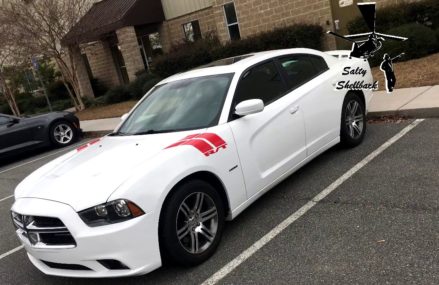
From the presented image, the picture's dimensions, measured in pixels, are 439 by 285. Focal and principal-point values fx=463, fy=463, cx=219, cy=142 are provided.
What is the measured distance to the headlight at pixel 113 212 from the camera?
11.3 feet

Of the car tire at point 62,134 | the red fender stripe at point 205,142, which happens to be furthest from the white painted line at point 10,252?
the car tire at point 62,134

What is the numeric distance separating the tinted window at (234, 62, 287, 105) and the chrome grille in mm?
2040

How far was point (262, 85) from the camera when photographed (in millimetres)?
4977

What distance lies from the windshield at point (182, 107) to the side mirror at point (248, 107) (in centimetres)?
22

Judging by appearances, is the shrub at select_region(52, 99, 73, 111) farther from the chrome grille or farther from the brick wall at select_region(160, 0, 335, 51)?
the chrome grille

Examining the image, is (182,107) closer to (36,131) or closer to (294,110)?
(294,110)

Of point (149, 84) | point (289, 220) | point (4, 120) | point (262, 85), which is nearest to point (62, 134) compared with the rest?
point (4, 120)

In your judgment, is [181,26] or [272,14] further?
[181,26]

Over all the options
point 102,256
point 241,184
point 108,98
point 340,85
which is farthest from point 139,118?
point 108,98

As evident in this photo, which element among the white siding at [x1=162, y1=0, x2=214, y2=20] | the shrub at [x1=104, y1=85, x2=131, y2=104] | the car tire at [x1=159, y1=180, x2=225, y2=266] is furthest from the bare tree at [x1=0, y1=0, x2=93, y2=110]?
the car tire at [x1=159, y1=180, x2=225, y2=266]

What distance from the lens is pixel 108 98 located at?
64.3 feet

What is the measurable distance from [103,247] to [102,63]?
2138cm

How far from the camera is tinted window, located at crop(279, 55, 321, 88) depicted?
5309mm

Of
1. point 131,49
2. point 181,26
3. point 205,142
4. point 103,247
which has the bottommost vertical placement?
point 103,247
